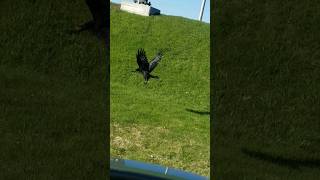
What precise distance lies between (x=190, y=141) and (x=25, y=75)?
34.5 feet

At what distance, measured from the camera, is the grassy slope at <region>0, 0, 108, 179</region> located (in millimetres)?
4457

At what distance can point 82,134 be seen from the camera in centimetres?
449

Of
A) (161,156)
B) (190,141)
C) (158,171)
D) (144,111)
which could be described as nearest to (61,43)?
(158,171)
